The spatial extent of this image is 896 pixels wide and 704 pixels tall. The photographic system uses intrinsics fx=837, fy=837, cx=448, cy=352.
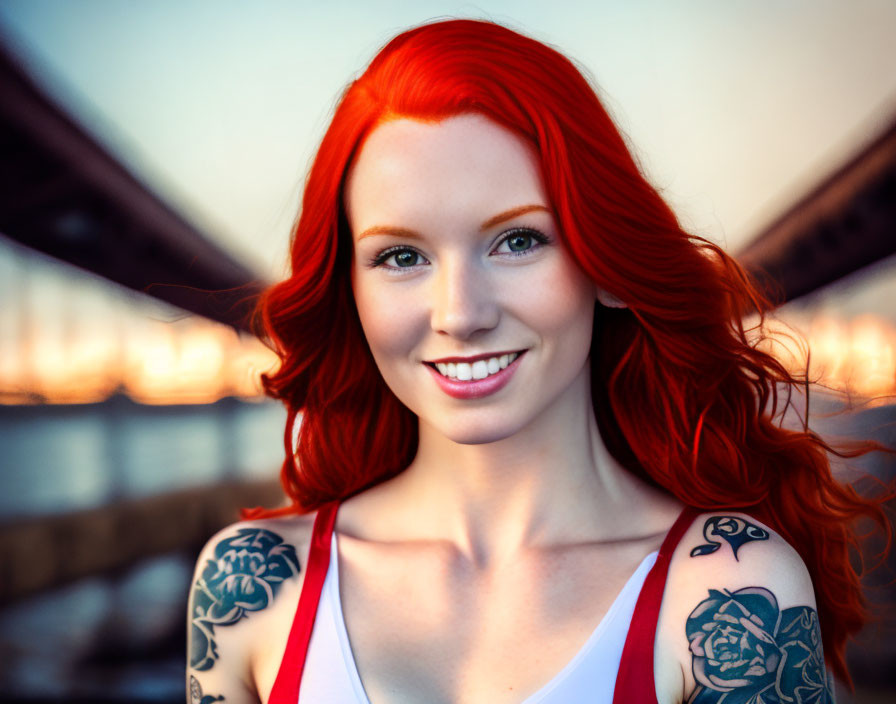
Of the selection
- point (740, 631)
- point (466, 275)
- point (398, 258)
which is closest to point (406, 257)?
point (398, 258)

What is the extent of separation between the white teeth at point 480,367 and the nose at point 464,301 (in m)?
0.05

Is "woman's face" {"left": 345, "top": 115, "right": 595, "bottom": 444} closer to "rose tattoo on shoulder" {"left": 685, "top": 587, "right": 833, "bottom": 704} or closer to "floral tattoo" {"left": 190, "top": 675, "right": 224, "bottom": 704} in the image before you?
"rose tattoo on shoulder" {"left": 685, "top": 587, "right": 833, "bottom": 704}

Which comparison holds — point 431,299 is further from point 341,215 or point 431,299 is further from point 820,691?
point 820,691

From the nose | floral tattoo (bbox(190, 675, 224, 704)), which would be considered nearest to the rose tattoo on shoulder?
the nose

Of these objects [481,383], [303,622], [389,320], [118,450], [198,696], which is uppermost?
[118,450]

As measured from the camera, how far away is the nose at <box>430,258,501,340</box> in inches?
43.7

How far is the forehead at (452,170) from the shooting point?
1121 millimetres

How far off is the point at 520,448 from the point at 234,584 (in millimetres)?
515

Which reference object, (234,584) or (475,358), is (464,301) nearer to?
(475,358)

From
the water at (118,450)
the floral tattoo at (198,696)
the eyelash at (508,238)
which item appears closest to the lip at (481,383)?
the eyelash at (508,238)

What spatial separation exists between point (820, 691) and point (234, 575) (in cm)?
90

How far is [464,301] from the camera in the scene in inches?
43.6

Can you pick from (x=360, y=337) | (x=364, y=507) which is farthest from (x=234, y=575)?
(x=360, y=337)

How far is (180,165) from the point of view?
11.0 feet
